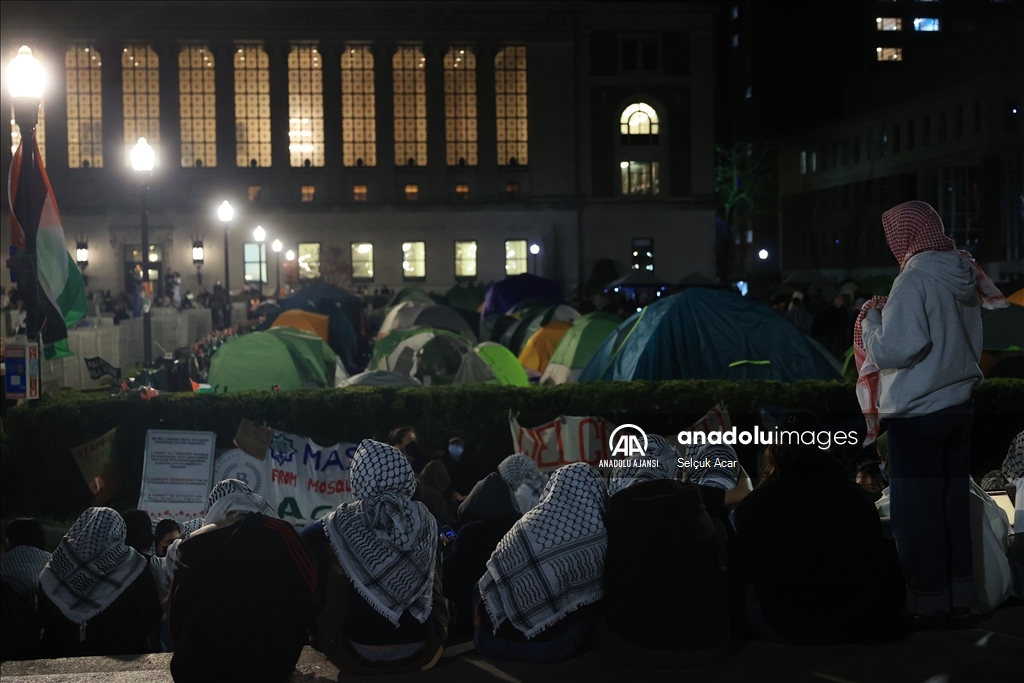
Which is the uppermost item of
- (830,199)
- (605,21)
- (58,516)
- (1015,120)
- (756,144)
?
(605,21)

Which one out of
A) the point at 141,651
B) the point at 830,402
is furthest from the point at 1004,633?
the point at 830,402

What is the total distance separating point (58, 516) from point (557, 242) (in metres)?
51.8

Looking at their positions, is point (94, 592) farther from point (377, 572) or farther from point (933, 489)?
point (933, 489)

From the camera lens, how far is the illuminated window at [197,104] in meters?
60.4

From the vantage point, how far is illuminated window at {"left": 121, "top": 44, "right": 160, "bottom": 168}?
5981 cm

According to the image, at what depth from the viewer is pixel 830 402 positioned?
1024cm

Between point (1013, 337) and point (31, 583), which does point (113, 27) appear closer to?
point (1013, 337)

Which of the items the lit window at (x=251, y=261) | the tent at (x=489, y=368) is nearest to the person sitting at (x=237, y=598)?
the tent at (x=489, y=368)

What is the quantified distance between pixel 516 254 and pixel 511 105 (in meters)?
8.72

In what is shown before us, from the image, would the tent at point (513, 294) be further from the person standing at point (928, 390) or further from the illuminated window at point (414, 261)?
the person standing at point (928, 390)

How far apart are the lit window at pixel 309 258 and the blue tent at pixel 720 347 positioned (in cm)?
4904

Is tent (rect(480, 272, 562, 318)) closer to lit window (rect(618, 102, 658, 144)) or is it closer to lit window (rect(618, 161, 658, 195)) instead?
lit window (rect(618, 161, 658, 195))

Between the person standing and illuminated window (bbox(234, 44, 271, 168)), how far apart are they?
2344 inches

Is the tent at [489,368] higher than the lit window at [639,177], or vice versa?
the lit window at [639,177]
